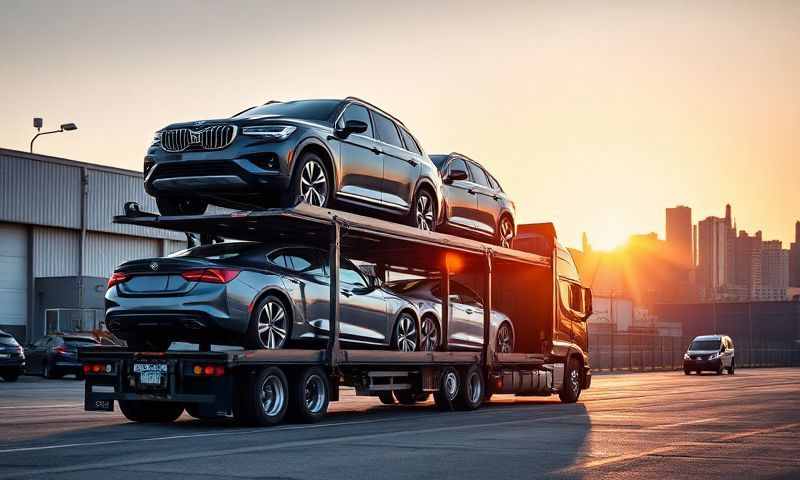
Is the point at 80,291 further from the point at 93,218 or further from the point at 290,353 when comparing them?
the point at 290,353

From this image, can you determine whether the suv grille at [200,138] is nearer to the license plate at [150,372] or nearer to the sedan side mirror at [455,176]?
the license plate at [150,372]

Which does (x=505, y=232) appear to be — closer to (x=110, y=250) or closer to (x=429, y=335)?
(x=429, y=335)

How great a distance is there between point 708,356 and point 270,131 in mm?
39050

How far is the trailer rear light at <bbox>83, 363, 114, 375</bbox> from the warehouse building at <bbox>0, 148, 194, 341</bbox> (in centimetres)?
3448

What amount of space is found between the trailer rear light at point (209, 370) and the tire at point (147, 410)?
2.00 metres

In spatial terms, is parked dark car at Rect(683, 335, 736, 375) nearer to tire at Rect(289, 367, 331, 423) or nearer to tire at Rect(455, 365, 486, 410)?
tire at Rect(455, 365, 486, 410)

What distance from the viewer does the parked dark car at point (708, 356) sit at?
48.8 m

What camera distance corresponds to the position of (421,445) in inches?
460

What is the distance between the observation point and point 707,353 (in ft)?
161

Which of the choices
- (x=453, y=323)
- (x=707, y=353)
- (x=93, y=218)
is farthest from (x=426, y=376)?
(x=93, y=218)

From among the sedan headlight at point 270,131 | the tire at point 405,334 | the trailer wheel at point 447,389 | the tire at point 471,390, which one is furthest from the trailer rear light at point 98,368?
the tire at point 471,390

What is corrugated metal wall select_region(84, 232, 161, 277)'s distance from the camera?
52.8 meters

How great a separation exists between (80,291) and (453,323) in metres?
34.5

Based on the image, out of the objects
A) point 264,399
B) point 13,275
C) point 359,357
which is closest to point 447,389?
point 359,357
